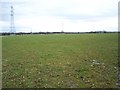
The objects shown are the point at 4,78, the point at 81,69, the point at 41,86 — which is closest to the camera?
the point at 41,86

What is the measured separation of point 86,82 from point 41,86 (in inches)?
108

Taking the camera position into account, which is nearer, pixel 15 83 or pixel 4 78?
pixel 15 83

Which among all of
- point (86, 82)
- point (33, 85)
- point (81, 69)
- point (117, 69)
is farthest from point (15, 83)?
point (117, 69)

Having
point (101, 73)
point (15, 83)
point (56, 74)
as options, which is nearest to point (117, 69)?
point (101, 73)

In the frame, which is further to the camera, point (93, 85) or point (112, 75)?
point (112, 75)

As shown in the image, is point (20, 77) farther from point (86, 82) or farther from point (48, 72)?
point (86, 82)

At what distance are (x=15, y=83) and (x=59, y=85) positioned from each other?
2.58 m

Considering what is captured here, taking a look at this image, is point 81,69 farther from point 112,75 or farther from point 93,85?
point 93,85

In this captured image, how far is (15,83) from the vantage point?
16656 mm

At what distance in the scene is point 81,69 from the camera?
21219 millimetres

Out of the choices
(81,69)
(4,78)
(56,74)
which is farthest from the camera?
(81,69)

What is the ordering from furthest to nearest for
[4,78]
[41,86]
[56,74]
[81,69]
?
[81,69]
[56,74]
[4,78]
[41,86]

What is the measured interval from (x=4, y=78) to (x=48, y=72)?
3.29m

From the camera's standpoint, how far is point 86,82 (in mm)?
16859
